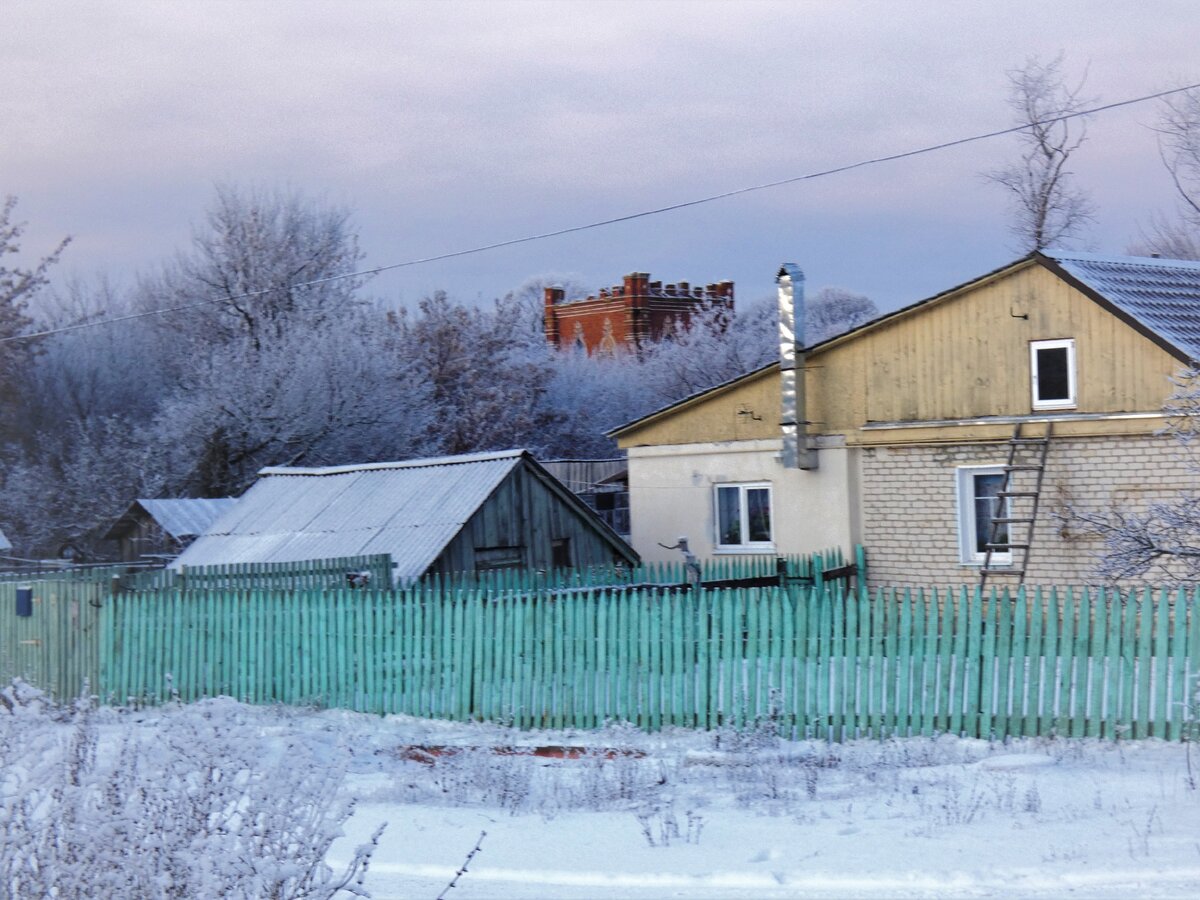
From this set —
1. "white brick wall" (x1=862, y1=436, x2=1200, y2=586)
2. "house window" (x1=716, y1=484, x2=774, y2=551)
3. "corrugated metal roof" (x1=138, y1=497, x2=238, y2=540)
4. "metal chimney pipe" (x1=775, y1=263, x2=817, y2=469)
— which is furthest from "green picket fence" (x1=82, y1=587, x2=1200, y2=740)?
"corrugated metal roof" (x1=138, y1=497, x2=238, y2=540)

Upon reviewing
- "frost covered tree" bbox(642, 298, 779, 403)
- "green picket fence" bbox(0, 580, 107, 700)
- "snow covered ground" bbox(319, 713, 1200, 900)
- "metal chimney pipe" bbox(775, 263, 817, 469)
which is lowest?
"snow covered ground" bbox(319, 713, 1200, 900)

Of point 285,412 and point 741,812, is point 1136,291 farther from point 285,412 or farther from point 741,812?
point 285,412

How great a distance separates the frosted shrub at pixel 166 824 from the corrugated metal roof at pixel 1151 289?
14.0 meters

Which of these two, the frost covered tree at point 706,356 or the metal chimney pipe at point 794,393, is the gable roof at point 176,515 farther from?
the frost covered tree at point 706,356

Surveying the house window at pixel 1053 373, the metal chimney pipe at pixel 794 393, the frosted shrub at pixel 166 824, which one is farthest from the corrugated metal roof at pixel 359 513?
the frosted shrub at pixel 166 824

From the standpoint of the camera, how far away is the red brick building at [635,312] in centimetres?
5909

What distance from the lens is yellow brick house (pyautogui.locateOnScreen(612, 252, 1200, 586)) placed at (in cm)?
1753

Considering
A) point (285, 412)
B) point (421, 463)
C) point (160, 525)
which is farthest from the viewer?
point (285, 412)

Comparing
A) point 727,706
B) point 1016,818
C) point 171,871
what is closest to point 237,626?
point 727,706

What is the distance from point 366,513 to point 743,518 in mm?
6039

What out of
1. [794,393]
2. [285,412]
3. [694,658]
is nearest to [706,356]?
[285,412]

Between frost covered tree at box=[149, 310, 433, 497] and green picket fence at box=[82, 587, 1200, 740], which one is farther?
frost covered tree at box=[149, 310, 433, 497]

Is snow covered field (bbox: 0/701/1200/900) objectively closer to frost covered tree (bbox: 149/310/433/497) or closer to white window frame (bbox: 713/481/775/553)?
white window frame (bbox: 713/481/775/553)

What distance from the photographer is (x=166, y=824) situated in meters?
5.46
